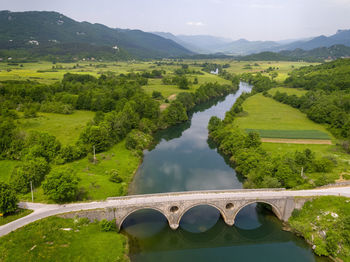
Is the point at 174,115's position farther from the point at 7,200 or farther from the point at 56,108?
the point at 7,200

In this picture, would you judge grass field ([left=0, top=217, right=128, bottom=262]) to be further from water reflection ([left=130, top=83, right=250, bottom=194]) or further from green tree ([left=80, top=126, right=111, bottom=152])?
green tree ([left=80, top=126, right=111, bottom=152])

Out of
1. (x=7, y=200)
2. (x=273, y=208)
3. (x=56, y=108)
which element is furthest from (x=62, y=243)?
(x=56, y=108)

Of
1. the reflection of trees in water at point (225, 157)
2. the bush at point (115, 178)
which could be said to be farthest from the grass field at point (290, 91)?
the bush at point (115, 178)

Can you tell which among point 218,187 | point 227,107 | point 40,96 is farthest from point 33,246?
point 227,107

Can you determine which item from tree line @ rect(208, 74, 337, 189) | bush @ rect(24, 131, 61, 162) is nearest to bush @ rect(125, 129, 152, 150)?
bush @ rect(24, 131, 61, 162)

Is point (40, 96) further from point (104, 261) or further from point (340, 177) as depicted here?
point (340, 177)
